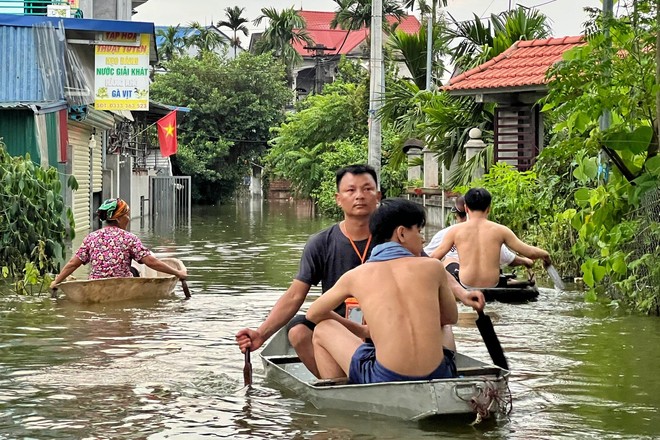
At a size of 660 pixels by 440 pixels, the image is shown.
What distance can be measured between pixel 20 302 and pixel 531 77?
41.8 ft

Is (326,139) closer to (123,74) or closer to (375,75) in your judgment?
(375,75)

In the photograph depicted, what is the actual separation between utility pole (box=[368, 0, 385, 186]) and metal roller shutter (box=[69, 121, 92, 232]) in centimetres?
714

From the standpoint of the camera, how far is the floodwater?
743 centimetres

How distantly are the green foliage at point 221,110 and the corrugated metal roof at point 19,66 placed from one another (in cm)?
3384

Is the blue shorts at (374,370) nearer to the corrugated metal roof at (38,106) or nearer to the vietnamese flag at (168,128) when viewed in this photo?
the corrugated metal roof at (38,106)

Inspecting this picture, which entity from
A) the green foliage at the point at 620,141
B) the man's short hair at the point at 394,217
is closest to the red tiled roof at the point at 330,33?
the green foliage at the point at 620,141

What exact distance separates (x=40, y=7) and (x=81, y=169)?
4738 millimetres

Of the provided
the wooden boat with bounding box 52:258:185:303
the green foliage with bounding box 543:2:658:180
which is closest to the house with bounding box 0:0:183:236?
the wooden boat with bounding box 52:258:185:303

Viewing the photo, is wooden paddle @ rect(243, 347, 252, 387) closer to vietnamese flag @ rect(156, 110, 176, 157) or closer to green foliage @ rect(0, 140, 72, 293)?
green foliage @ rect(0, 140, 72, 293)

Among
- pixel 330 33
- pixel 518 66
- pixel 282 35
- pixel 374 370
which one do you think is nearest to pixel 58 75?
pixel 518 66

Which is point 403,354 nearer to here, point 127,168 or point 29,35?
point 29,35

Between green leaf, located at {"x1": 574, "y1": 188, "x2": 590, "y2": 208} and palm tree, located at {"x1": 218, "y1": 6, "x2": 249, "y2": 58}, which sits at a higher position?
palm tree, located at {"x1": 218, "y1": 6, "x2": 249, "y2": 58}

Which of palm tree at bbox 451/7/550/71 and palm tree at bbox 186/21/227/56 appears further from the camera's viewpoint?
palm tree at bbox 186/21/227/56

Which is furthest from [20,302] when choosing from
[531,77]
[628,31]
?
[531,77]
